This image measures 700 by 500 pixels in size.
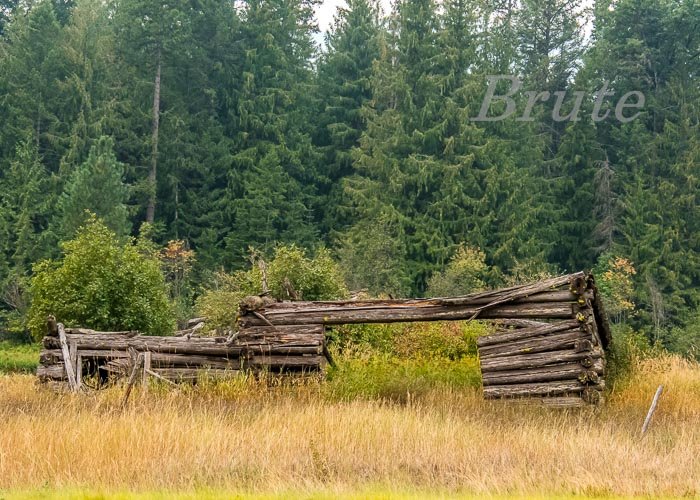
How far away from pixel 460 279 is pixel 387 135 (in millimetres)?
14487

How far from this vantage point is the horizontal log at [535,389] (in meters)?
14.6

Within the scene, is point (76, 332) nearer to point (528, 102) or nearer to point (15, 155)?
point (15, 155)

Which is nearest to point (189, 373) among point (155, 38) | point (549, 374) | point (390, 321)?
point (390, 321)

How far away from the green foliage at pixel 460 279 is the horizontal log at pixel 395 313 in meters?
23.2

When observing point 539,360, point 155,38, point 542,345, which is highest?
point 155,38

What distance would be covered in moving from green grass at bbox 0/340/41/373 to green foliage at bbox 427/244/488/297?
1752 centimetres

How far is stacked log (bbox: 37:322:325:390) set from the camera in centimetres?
1656

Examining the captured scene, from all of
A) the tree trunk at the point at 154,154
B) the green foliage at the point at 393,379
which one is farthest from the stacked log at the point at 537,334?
→ the tree trunk at the point at 154,154

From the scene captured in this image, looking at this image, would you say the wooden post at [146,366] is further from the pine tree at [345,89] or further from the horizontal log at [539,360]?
the pine tree at [345,89]

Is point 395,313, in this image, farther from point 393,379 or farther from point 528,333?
point 528,333

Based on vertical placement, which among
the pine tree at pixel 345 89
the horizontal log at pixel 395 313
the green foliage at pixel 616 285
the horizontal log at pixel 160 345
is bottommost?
the green foliage at pixel 616 285

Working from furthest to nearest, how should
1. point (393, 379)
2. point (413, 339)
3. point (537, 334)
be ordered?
point (413, 339), point (393, 379), point (537, 334)

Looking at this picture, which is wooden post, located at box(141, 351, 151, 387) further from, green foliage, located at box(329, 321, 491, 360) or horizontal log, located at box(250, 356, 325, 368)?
green foliage, located at box(329, 321, 491, 360)

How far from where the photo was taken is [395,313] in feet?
52.0
